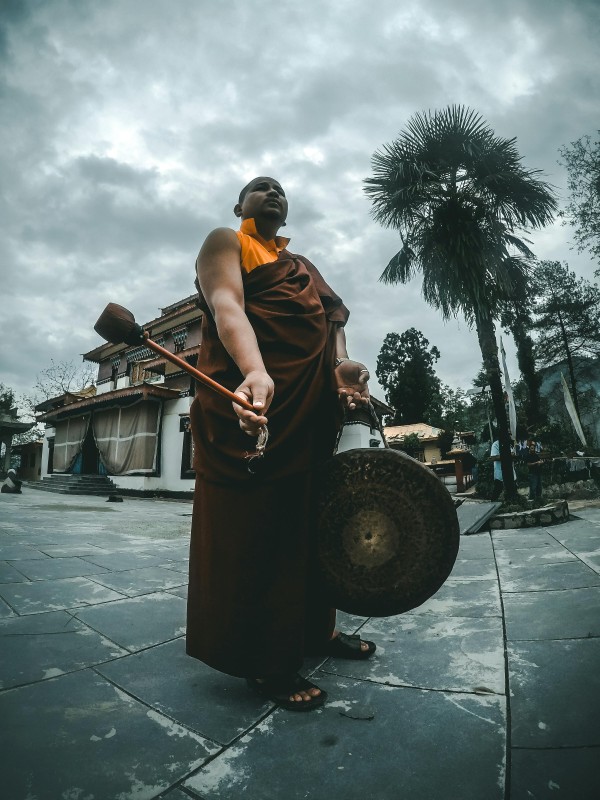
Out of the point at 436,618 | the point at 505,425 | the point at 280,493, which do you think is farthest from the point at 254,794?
the point at 505,425

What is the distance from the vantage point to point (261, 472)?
1280mm

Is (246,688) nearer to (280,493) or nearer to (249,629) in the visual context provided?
(249,629)

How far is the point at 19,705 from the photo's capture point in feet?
3.78

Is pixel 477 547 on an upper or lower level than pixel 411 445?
lower

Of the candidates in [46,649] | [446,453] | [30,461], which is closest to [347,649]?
[46,649]

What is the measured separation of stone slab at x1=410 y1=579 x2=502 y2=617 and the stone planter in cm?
312

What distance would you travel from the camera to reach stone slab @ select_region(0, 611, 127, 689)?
1.36 m

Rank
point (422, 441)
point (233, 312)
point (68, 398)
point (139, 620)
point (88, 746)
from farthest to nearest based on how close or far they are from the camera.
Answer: point (422, 441) → point (68, 398) → point (139, 620) → point (233, 312) → point (88, 746)

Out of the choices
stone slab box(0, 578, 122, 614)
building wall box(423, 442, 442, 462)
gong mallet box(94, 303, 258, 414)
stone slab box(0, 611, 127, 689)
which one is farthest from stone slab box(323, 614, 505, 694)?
building wall box(423, 442, 442, 462)

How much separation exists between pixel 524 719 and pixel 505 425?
7861mm

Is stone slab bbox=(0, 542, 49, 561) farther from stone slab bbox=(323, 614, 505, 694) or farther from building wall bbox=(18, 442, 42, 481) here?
building wall bbox=(18, 442, 42, 481)

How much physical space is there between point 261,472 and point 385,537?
47 cm

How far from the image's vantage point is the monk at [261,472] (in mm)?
1248

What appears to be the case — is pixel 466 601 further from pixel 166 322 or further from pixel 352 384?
pixel 166 322
